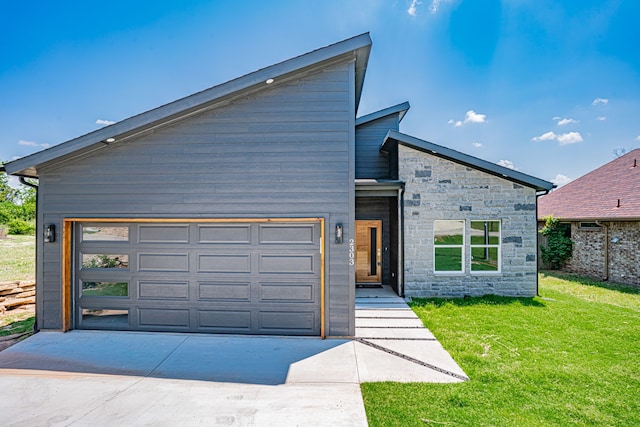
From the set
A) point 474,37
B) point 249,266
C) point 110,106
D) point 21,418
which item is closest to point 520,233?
point 249,266

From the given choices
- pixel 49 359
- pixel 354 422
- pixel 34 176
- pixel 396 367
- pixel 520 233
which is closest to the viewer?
pixel 354 422

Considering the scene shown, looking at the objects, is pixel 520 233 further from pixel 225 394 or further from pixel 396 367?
pixel 225 394

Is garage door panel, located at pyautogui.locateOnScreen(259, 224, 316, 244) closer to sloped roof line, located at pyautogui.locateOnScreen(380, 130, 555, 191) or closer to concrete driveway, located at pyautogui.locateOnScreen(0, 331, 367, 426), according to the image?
concrete driveway, located at pyautogui.locateOnScreen(0, 331, 367, 426)

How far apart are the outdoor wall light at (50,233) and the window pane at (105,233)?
0.44 m

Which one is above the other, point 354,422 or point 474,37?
point 474,37

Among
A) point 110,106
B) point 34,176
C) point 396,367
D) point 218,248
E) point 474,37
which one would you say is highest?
point 474,37

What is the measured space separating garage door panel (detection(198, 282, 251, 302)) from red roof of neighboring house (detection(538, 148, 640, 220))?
12.2 m

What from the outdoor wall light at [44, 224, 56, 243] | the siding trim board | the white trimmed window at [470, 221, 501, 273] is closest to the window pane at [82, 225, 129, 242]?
the siding trim board

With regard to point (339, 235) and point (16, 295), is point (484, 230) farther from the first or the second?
point (16, 295)

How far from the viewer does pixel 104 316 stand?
18.3 feet

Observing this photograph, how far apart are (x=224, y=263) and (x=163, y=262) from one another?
3.79 ft

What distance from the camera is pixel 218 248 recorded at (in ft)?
17.7

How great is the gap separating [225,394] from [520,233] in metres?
8.18

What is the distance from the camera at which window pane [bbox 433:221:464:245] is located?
832 centimetres
